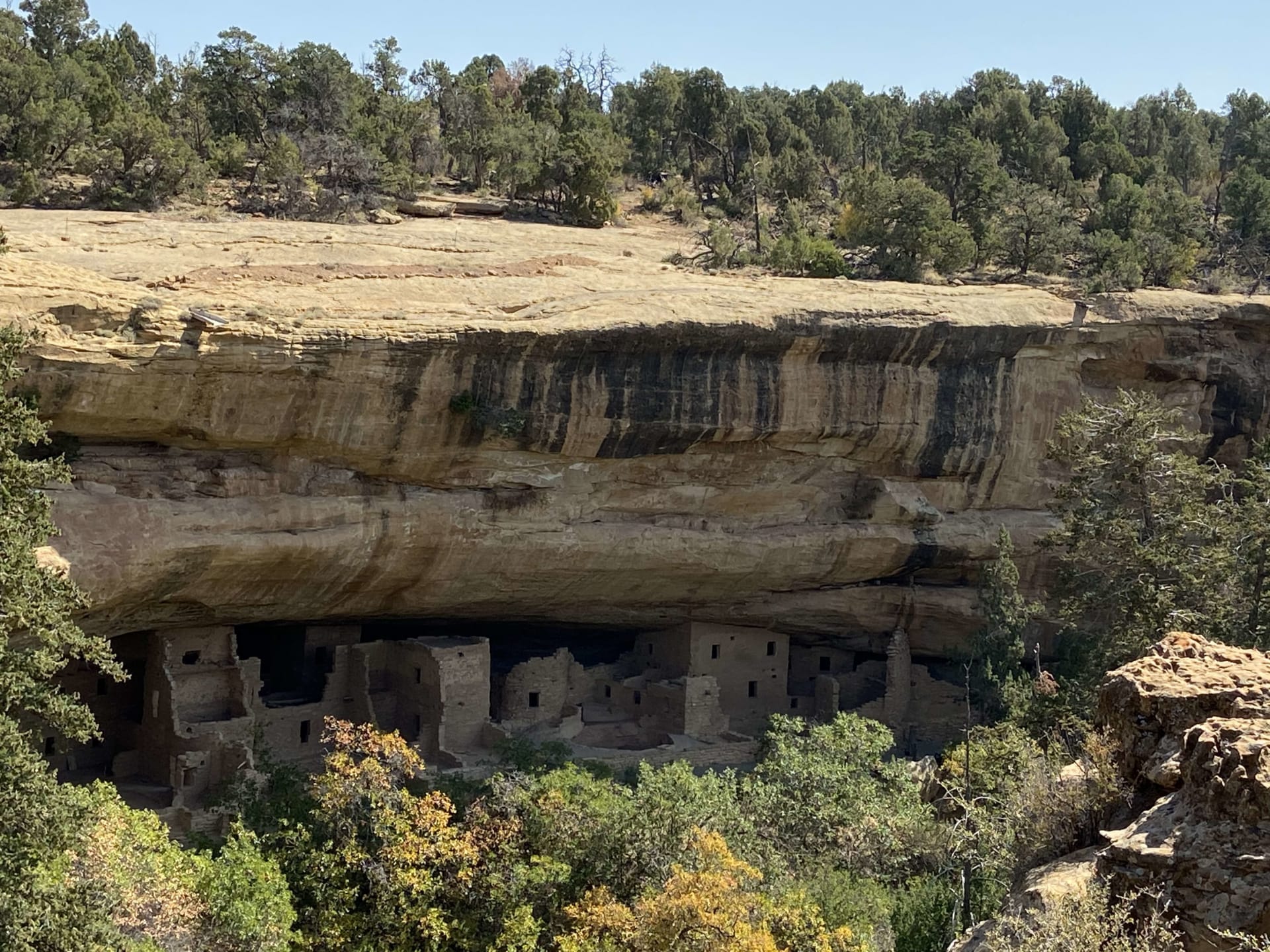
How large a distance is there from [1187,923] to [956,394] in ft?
38.7

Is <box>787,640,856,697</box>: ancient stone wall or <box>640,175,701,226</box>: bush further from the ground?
<box>640,175,701,226</box>: bush

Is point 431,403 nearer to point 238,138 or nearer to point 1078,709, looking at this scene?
point 1078,709

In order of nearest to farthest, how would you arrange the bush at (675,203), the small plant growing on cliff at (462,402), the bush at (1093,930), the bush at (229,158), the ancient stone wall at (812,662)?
the bush at (1093,930) → the small plant growing on cliff at (462,402) → the ancient stone wall at (812,662) → the bush at (229,158) → the bush at (675,203)

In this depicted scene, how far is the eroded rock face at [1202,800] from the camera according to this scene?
788 cm

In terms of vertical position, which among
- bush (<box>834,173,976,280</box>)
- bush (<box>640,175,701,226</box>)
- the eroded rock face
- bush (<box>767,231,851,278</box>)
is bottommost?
the eroded rock face

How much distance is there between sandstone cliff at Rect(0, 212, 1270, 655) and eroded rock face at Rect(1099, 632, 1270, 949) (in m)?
8.59

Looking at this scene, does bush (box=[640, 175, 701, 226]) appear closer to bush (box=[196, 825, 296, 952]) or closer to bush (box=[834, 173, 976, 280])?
bush (box=[834, 173, 976, 280])

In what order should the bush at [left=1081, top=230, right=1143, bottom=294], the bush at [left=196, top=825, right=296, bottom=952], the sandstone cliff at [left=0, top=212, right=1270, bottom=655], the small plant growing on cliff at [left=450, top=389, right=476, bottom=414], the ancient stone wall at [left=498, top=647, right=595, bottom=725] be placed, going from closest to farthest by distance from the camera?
1. the bush at [left=196, top=825, right=296, bottom=952]
2. the sandstone cliff at [left=0, top=212, right=1270, bottom=655]
3. the small plant growing on cliff at [left=450, top=389, right=476, bottom=414]
4. the ancient stone wall at [left=498, top=647, right=595, bottom=725]
5. the bush at [left=1081, top=230, right=1143, bottom=294]

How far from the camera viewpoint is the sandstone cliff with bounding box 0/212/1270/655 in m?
14.6

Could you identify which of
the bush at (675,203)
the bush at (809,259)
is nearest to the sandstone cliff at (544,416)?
the bush at (809,259)

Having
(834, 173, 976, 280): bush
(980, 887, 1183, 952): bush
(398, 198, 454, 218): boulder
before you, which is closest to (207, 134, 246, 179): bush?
(398, 198, 454, 218): boulder

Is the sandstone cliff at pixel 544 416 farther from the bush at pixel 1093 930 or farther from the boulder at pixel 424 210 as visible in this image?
the bush at pixel 1093 930

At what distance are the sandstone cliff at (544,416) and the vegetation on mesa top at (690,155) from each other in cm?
393

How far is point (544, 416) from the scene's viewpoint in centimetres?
1677
